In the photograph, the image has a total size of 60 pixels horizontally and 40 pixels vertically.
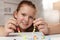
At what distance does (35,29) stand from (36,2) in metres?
0.16

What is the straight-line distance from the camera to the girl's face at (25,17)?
0.54 meters

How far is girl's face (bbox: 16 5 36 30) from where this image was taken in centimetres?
54

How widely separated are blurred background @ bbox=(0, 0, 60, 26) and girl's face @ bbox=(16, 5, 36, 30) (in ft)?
0.16

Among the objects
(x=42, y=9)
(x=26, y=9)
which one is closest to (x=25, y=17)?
(x=26, y=9)

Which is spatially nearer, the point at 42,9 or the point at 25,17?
the point at 25,17

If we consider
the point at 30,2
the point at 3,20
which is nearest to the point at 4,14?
the point at 3,20

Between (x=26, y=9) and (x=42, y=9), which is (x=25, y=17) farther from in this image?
(x=42, y=9)

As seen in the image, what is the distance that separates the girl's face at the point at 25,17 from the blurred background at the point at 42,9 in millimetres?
49

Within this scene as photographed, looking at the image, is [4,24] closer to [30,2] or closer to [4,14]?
[4,14]

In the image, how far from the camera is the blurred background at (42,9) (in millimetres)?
568

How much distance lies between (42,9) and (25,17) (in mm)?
136

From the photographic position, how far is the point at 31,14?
0.57m

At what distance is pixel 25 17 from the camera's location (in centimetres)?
54

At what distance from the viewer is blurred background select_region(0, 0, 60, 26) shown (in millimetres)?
568
